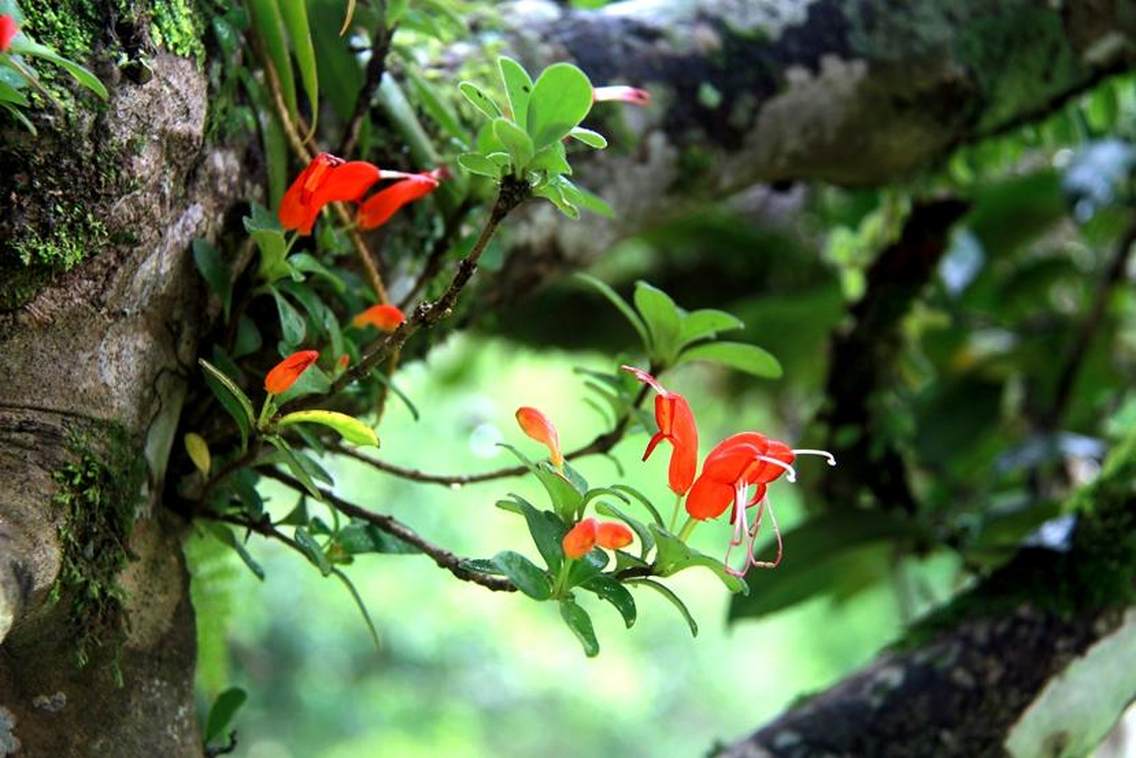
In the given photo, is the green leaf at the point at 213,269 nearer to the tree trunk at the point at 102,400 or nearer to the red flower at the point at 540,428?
the tree trunk at the point at 102,400

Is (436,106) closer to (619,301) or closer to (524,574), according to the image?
(619,301)

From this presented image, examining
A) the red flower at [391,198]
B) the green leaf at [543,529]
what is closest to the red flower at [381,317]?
the red flower at [391,198]

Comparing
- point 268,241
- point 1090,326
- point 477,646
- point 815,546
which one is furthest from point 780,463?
point 477,646

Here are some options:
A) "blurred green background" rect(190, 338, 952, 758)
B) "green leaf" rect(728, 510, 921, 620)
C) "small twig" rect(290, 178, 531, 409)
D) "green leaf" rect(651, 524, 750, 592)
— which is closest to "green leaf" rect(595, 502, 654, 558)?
"green leaf" rect(651, 524, 750, 592)

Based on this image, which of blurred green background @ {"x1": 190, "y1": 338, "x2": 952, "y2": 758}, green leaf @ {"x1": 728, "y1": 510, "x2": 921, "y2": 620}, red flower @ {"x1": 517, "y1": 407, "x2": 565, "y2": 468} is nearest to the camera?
red flower @ {"x1": 517, "y1": 407, "x2": 565, "y2": 468}

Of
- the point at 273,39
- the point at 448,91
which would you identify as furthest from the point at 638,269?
the point at 273,39

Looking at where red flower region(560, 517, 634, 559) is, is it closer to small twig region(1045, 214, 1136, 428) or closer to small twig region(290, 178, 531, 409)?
small twig region(290, 178, 531, 409)

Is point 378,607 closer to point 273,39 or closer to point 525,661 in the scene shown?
point 525,661
